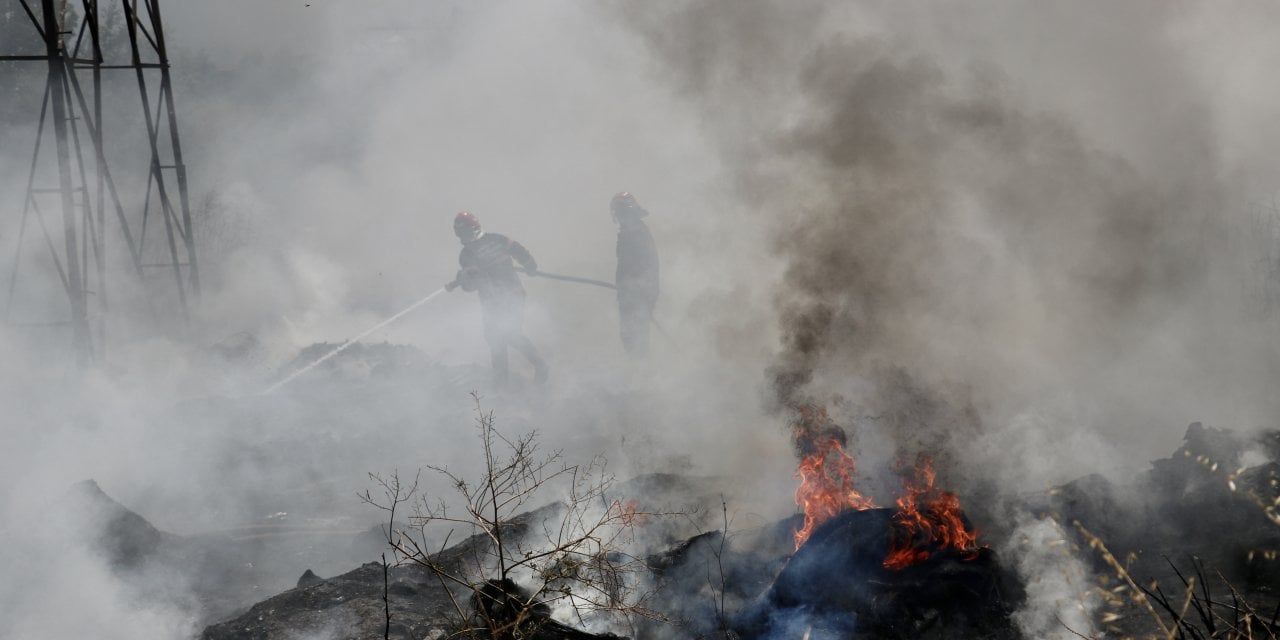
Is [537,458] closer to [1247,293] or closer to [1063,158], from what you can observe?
[1063,158]

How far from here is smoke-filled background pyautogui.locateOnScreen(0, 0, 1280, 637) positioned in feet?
30.3

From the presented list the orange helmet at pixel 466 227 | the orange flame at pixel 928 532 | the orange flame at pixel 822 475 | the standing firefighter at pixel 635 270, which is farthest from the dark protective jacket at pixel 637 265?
the orange flame at pixel 928 532

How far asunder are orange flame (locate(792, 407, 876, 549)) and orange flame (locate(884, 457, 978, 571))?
0.55 m

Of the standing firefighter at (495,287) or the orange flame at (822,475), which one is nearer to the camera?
the orange flame at (822,475)

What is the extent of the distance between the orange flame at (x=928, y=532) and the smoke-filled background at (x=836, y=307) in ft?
3.85

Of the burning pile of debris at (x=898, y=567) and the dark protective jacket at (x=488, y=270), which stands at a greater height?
the dark protective jacket at (x=488, y=270)

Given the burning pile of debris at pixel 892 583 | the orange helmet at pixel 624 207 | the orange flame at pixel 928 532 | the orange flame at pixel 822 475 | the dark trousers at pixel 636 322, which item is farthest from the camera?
the dark trousers at pixel 636 322

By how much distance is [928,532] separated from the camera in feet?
20.5

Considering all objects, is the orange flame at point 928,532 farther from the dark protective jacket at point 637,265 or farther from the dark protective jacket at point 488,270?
the dark protective jacket at point 488,270

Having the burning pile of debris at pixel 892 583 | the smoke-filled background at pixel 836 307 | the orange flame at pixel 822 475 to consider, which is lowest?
the burning pile of debris at pixel 892 583

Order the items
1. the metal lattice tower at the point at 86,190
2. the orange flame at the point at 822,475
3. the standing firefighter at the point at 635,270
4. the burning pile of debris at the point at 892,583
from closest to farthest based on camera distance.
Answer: the burning pile of debris at the point at 892,583 → the orange flame at the point at 822,475 → the metal lattice tower at the point at 86,190 → the standing firefighter at the point at 635,270

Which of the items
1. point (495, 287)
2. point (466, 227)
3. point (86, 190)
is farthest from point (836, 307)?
point (86, 190)

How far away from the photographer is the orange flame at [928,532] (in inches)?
241

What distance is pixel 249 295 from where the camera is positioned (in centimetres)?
1909
